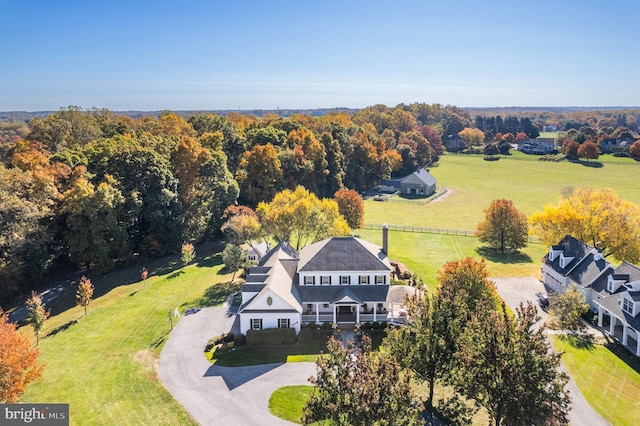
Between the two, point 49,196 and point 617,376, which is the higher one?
point 49,196

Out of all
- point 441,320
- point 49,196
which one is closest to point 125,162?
point 49,196

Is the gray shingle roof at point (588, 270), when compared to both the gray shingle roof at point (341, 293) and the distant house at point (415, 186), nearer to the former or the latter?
the gray shingle roof at point (341, 293)

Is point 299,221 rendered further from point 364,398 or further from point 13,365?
point 364,398

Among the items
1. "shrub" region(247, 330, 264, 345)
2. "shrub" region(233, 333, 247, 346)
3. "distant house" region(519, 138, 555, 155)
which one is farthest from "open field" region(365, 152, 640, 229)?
"shrub" region(233, 333, 247, 346)

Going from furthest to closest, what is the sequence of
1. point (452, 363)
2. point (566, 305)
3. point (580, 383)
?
point (566, 305) < point (580, 383) < point (452, 363)

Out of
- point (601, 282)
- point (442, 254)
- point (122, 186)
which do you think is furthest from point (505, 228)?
point (122, 186)

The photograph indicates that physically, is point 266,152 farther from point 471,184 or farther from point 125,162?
point 471,184

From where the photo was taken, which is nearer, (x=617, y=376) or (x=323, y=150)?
(x=617, y=376)
